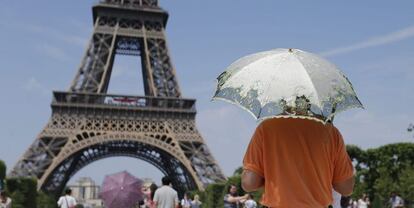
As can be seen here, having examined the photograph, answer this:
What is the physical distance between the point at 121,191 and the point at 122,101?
2984 centimetres

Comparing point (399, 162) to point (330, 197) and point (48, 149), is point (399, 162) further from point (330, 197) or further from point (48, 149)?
point (330, 197)

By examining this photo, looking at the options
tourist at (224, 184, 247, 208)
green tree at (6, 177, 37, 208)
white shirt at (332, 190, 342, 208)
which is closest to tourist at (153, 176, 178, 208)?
tourist at (224, 184, 247, 208)

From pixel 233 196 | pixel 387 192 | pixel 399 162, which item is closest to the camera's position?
pixel 233 196

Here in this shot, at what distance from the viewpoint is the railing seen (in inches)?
1586

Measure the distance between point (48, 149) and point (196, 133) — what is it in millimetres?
9090

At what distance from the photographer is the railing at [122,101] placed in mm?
40281

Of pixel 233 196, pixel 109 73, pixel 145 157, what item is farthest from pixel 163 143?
pixel 233 196

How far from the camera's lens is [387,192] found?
121 feet

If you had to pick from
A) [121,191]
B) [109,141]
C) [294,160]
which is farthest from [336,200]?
[109,141]

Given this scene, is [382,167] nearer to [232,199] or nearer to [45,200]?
[45,200]

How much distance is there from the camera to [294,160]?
3.32m

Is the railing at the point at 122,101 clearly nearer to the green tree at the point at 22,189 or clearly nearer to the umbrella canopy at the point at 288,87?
the green tree at the point at 22,189

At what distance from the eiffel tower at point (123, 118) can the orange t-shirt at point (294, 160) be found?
34.8 m

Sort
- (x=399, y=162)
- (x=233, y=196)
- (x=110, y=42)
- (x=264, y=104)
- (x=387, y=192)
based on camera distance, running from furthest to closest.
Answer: (x=110, y=42), (x=399, y=162), (x=387, y=192), (x=233, y=196), (x=264, y=104)
